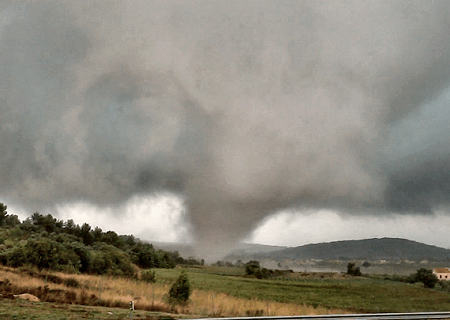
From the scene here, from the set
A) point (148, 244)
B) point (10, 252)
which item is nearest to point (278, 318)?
point (10, 252)

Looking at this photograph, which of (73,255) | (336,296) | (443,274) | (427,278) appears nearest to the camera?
(73,255)

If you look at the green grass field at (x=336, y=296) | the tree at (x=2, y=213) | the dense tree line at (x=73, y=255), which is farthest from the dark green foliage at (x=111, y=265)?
the tree at (x=2, y=213)

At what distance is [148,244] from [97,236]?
74.7ft

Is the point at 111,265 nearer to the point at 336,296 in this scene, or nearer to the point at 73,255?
the point at 73,255

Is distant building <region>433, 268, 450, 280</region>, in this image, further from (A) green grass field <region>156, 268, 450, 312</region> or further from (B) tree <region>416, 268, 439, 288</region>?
(A) green grass field <region>156, 268, 450, 312</region>

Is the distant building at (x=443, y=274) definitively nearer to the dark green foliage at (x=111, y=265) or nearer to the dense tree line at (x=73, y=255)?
the dense tree line at (x=73, y=255)

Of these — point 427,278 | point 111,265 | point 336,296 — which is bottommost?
point 427,278

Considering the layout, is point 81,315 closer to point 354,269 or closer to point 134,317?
point 134,317

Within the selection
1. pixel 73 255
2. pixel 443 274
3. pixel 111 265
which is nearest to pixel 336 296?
pixel 111 265

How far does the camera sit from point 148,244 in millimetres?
128875

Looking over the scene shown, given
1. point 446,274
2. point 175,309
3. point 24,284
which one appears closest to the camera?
point 175,309

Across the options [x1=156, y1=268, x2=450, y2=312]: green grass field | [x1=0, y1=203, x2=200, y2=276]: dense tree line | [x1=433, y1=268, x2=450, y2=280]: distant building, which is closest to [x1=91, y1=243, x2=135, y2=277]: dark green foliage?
[x1=0, y1=203, x2=200, y2=276]: dense tree line

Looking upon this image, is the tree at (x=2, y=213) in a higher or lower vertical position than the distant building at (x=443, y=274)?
higher

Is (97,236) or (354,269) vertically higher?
(97,236)
